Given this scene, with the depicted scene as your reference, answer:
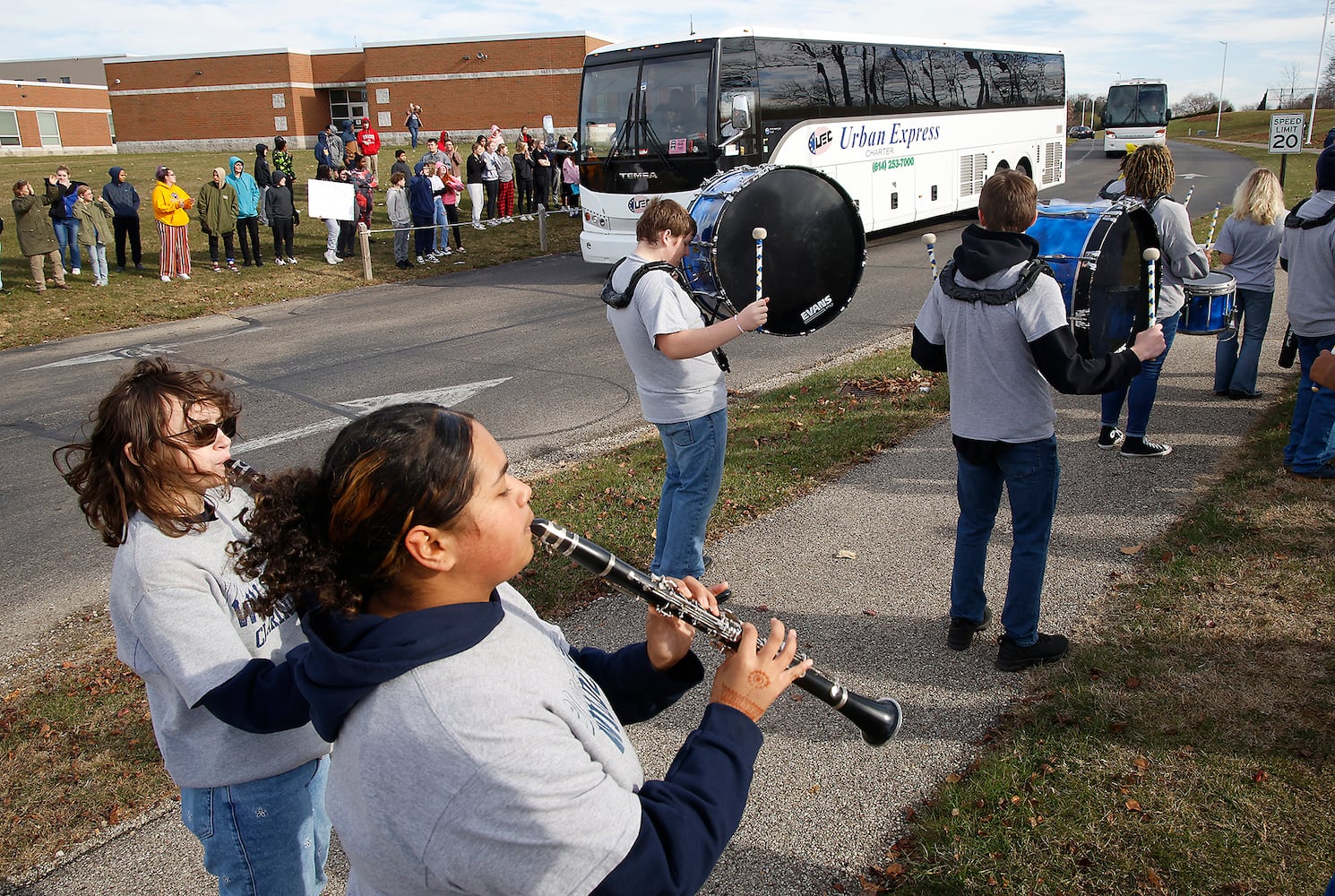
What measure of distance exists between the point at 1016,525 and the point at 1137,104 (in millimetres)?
42783

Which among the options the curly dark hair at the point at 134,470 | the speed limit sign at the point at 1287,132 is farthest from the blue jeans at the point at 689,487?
the speed limit sign at the point at 1287,132

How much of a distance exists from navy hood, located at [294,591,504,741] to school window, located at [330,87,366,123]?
191 feet

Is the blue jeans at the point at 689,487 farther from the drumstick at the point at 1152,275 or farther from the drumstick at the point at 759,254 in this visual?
the drumstick at the point at 1152,275

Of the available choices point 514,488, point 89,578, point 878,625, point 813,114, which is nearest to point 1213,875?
point 878,625

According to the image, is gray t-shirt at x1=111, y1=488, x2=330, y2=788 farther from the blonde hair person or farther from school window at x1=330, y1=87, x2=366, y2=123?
school window at x1=330, y1=87, x2=366, y2=123

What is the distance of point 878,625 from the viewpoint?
4730 mm

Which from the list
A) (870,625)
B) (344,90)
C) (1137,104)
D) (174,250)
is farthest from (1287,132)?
(344,90)

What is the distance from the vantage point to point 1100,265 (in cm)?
479

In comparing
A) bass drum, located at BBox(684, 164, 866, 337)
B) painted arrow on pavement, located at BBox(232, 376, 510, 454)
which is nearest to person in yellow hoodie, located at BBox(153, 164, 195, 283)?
painted arrow on pavement, located at BBox(232, 376, 510, 454)

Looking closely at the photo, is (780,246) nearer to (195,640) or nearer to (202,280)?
(195,640)

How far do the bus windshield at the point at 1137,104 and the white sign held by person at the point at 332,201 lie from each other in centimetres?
3465

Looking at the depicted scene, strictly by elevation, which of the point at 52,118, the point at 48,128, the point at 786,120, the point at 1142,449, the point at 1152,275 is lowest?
the point at 1142,449

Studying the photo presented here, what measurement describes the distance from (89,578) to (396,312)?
9.33m

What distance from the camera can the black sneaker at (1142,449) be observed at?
669cm
